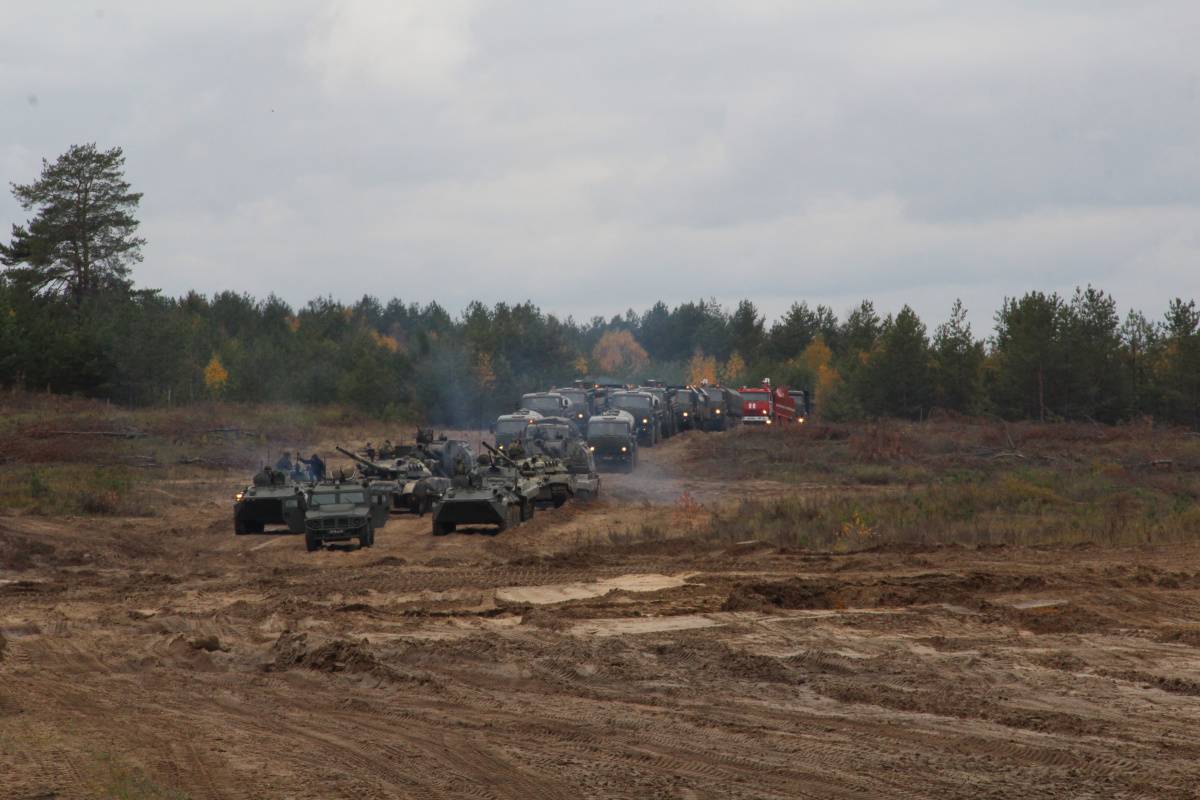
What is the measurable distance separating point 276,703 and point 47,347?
48.2m

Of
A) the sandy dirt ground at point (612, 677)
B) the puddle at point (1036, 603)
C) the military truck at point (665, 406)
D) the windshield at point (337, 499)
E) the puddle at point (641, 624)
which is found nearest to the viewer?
the sandy dirt ground at point (612, 677)

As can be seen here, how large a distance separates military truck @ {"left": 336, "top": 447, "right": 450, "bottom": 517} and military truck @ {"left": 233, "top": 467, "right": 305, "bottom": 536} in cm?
234

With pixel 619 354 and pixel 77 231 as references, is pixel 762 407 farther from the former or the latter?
pixel 619 354

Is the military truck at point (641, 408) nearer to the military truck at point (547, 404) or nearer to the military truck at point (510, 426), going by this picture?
the military truck at point (547, 404)

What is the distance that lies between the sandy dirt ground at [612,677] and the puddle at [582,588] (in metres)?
0.08

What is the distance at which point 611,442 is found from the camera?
3975 cm

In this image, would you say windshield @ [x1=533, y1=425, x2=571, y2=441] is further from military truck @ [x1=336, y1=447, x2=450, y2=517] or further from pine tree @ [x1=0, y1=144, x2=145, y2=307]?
pine tree @ [x1=0, y1=144, x2=145, y2=307]

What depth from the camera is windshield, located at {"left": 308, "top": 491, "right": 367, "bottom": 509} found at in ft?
76.0

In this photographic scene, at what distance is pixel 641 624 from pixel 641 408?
32626 mm

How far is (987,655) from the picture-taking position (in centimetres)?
1234

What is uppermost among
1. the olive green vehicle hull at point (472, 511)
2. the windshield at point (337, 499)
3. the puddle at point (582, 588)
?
the windshield at point (337, 499)

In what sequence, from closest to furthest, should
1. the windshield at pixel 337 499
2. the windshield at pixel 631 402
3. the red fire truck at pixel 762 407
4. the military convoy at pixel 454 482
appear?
the windshield at pixel 337 499, the military convoy at pixel 454 482, the windshield at pixel 631 402, the red fire truck at pixel 762 407

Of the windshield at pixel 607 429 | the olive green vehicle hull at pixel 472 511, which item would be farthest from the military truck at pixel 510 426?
the olive green vehicle hull at pixel 472 511

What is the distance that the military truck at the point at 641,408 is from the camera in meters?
46.5
